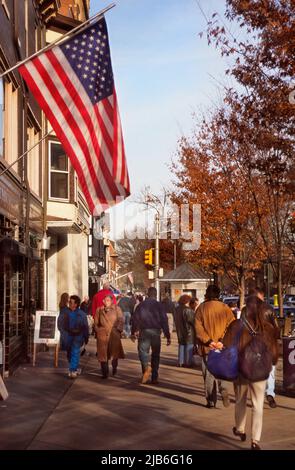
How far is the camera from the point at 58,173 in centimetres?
2738

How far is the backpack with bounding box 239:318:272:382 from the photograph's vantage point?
328 inches

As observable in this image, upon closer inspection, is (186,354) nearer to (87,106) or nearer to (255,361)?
(87,106)

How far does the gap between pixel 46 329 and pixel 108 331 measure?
8.70 ft

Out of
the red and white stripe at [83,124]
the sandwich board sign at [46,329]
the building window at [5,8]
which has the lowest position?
the sandwich board sign at [46,329]

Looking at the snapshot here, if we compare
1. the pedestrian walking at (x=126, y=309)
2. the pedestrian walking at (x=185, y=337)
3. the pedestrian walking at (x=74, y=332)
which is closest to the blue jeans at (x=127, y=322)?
the pedestrian walking at (x=126, y=309)

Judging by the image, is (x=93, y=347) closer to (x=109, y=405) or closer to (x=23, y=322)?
(x=23, y=322)

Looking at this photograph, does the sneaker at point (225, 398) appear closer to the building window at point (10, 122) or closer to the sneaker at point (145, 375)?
the sneaker at point (145, 375)

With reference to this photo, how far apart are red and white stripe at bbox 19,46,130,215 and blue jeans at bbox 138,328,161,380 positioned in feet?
15.1

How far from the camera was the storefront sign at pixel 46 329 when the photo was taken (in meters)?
17.8

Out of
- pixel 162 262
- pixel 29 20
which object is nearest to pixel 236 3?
pixel 29 20

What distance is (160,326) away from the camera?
48.6 feet

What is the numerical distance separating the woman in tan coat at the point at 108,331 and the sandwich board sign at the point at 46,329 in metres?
2.28
